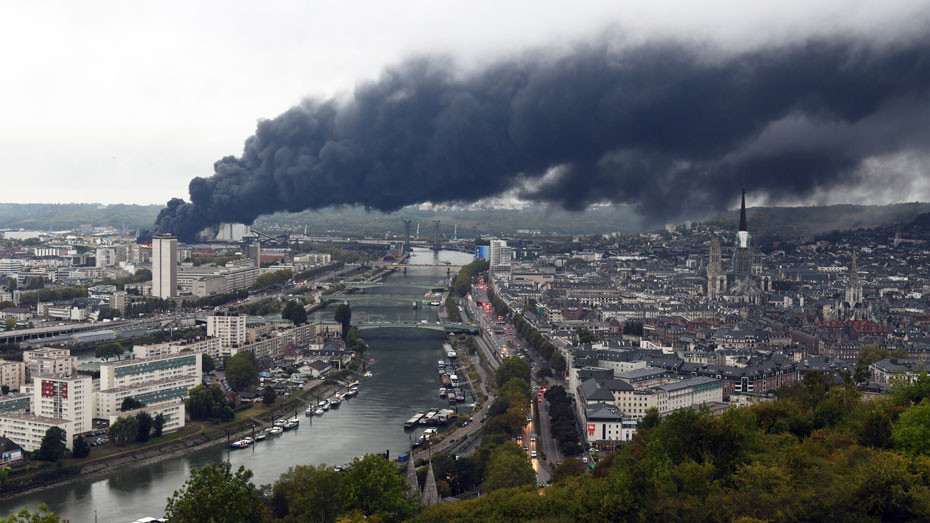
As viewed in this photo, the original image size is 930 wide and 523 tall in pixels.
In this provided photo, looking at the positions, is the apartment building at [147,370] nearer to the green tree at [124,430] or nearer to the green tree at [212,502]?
the green tree at [124,430]

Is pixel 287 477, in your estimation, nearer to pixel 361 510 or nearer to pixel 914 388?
pixel 361 510

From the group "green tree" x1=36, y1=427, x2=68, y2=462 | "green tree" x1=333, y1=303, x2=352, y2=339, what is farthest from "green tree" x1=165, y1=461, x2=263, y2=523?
"green tree" x1=333, y1=303, x2=352, y2=339

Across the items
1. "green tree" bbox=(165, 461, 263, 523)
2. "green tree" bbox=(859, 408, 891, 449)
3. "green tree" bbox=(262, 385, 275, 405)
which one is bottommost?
"green tree" bbox=(262, 385, 275, 405)

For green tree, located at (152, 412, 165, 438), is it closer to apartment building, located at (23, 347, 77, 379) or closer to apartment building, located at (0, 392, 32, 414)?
apartment building, located at (0, 392, 32, 414)

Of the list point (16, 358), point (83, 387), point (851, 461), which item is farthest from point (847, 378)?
point (16, 358)

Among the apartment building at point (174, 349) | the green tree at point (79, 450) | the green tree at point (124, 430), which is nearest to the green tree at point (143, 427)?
the green tree at point (124, 430)
